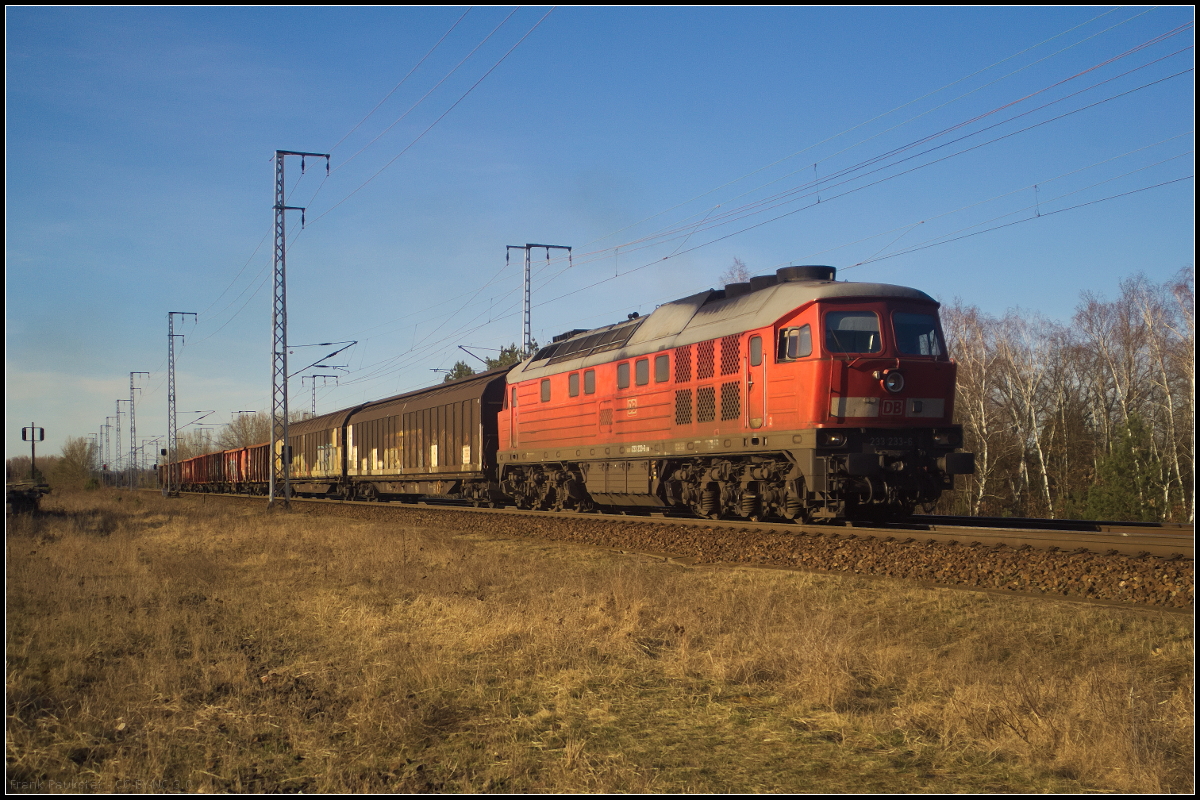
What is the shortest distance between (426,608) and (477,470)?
57.3 feet

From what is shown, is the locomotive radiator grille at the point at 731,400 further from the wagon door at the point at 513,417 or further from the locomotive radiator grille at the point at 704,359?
the wagon door at the point at 513,417

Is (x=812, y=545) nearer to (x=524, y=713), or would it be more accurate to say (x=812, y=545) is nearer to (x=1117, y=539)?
(x=1117, y=539)

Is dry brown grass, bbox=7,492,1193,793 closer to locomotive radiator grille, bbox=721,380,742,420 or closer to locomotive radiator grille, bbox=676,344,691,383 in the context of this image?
locomotive radiator grille, bbox=721,380,742,420

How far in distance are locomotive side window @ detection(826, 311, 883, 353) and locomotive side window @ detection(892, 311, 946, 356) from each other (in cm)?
41

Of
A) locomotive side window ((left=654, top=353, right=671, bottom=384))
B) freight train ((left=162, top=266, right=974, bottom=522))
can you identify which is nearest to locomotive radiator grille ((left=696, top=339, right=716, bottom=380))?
freight train ((left=162, top=266, right=974, bottom=522))

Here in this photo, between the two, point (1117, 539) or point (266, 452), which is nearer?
point (1117, 539)

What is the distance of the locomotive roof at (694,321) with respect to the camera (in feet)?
49.1

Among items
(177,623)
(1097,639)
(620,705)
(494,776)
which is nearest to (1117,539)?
(1097,639)

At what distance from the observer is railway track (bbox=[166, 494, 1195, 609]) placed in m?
9.56

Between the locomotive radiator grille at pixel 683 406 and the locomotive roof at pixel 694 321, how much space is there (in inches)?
38.4

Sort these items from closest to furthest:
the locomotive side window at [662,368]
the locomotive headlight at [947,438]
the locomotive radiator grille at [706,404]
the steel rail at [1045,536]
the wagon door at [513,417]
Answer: the steel rail at [1045,536]
the locomotive headlight at [947,438]
the locomotive radiator grille at [706,404]
the locomotive side window at [662,368]
the wagon door at [513,417]

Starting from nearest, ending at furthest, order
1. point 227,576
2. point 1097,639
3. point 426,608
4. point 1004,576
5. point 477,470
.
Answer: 1. point 1097,639
2. point 426,608
3. point 1004,576
4. point 227,576
5. point 477,470

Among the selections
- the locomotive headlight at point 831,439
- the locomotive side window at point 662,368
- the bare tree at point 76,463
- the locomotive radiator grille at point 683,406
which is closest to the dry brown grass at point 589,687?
the locomotive headlight at point 831,439

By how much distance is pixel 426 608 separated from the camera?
9.74 meters
